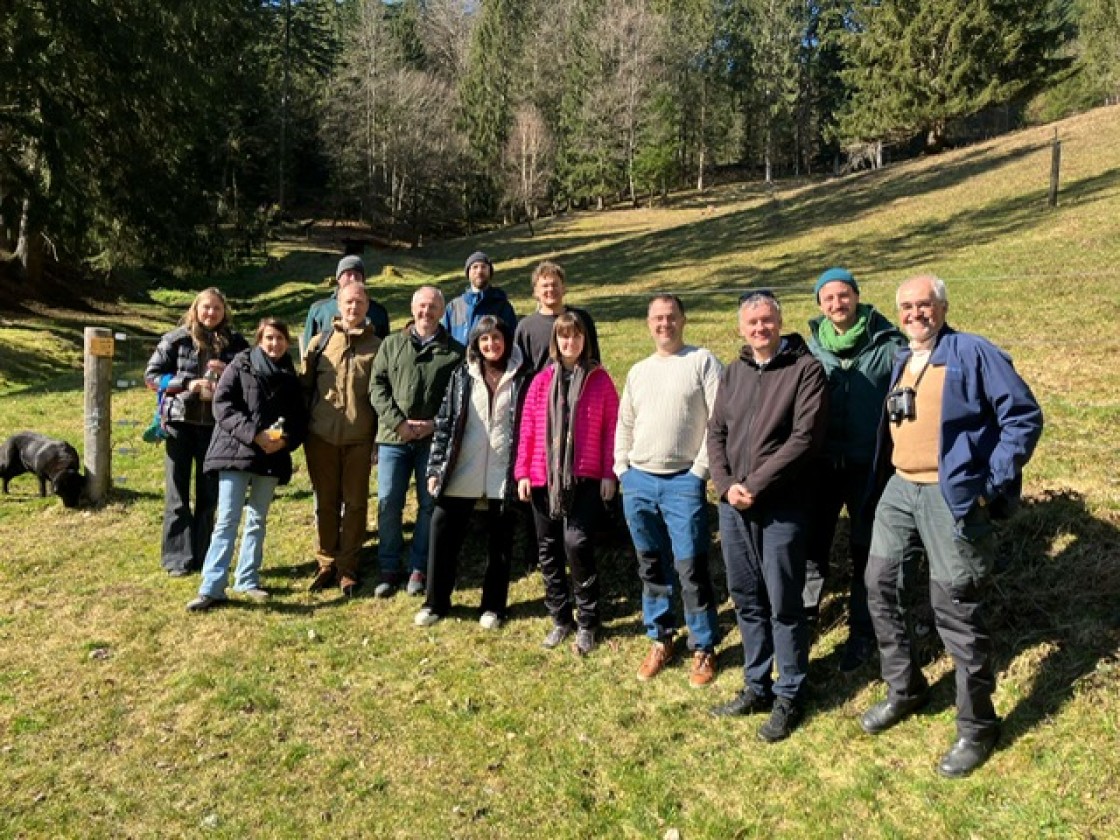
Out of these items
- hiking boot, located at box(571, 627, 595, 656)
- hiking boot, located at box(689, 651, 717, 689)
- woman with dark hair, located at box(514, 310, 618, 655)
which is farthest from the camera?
hiking boot, located at box(571, 627, 595, 656)

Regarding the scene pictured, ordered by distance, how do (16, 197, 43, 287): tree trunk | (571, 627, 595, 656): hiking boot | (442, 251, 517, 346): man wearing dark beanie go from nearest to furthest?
(571, 627, 595, 656): hiking boot → (442, 251, 517, 346): man wearing dark beanie → (16, 197, 43, 287): tree trunk

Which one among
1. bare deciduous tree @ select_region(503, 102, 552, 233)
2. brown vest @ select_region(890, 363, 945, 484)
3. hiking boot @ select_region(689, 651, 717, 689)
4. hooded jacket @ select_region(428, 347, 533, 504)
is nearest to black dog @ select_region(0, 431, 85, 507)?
hooded jacket @ select_region(428, 347, 533, 504)

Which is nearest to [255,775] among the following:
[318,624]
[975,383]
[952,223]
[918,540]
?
[318,624]

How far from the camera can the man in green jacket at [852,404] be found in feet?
12.6

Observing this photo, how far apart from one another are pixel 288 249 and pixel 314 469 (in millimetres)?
39432

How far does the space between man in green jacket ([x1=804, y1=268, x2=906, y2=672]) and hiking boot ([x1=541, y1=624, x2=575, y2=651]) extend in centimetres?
159

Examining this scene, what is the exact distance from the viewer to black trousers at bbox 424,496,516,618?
16.2ft

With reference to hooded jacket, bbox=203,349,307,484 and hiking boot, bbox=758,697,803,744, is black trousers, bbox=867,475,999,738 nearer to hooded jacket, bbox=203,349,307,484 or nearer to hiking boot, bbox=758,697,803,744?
hiking boot, bbox=758,697,803,744

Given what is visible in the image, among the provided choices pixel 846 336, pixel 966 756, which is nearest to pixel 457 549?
pixel 846 336

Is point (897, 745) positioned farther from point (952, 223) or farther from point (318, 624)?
point (952, 223)

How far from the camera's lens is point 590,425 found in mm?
4484

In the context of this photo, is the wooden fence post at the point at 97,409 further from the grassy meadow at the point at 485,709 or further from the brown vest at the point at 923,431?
the brown vest at the point at 923,431

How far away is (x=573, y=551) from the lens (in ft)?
14.9

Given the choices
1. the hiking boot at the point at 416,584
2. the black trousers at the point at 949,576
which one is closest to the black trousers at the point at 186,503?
the hiking boot at the point at 416,584
